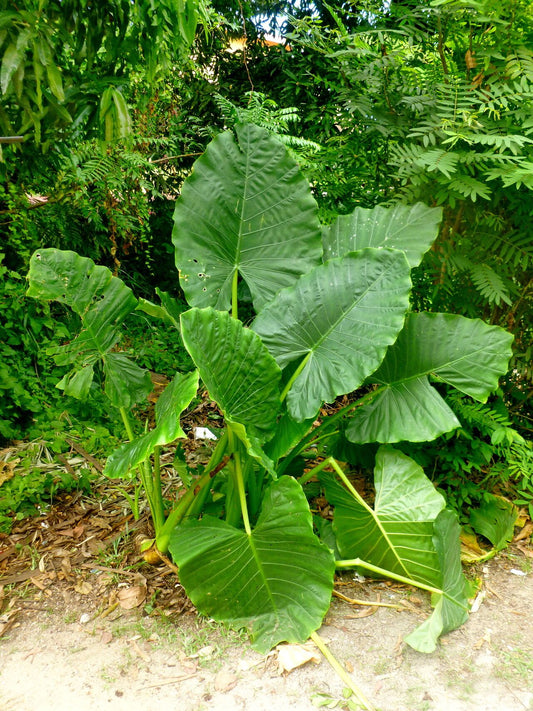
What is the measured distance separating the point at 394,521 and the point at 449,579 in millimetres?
234

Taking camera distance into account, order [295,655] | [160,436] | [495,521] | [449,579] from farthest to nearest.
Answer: [495,521] < [449,579] < [295,655] < [160,436]

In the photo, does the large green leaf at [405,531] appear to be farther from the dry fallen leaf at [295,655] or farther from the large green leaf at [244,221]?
the large green leaf at [244,221]

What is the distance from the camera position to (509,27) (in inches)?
74.4

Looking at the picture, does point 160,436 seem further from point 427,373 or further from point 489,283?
point 489,283

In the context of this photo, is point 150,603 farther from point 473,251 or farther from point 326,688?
point 473,251

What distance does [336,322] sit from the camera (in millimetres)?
1794

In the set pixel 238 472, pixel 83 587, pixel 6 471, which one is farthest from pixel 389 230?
pixel 6 471

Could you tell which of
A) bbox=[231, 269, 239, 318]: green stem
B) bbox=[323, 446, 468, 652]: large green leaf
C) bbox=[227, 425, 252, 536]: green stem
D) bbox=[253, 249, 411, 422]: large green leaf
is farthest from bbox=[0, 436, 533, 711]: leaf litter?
bbox=[231, 269, 239, 318]: green stem

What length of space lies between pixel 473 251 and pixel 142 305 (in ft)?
4.19

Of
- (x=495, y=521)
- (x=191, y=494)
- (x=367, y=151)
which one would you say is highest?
(x=367, y=151)

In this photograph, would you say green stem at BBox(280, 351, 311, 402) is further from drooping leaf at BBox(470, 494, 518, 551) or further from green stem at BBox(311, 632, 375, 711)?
drooping leaf at BBox(470, 494, 518, 551)

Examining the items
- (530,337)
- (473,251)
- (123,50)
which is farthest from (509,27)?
(123,50)

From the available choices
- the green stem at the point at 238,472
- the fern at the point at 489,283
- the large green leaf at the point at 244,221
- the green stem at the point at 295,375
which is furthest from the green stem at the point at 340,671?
the fern at the point at 489,283

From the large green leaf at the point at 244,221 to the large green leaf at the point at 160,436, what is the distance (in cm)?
49
